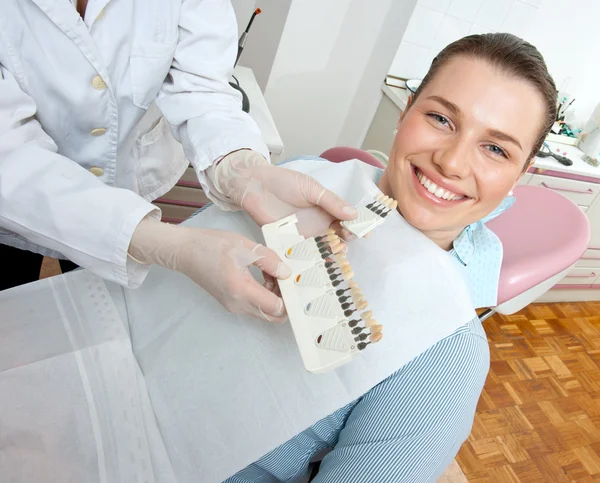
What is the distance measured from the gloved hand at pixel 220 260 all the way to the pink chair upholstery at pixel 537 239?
72cm

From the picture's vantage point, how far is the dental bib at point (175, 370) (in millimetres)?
860

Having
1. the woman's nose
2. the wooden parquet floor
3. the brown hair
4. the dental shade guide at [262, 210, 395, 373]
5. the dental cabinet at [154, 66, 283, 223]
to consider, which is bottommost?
the wooden parquet floor

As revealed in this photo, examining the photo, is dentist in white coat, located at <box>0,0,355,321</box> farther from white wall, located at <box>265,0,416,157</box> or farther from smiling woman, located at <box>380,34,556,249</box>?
white wall, located at <box>265,0,416,157</box>

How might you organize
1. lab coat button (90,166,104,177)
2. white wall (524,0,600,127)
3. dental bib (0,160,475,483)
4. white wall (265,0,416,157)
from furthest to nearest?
white wall (524,0,600,127) → white wall (265,0,416,157) → lab coat button (90,166,104,177) → dental bib (0,160,475,483)

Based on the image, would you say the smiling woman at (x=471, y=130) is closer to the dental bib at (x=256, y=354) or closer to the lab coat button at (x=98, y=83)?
the dental bib at (x=256, y=354)

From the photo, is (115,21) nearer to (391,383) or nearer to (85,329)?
(85,329)

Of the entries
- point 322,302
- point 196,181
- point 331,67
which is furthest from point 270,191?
point 331,67

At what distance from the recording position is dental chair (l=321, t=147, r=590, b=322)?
4.02 ft

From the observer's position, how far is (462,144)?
103cm

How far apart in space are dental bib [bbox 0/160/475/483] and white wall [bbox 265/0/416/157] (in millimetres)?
1705

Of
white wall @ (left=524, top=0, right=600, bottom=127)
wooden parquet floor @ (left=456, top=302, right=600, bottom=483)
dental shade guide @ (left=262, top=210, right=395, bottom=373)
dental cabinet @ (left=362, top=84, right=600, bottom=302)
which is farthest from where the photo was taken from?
white wall @ (left=524, top=0, right=600, bottom=127)

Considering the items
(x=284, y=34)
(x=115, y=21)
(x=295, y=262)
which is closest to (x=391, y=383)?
(x=295, y=262)

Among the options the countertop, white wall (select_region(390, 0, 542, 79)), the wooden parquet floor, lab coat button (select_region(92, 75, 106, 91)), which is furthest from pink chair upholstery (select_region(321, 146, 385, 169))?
the wooden parquet floor

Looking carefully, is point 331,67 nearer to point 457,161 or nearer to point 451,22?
point 451,22
